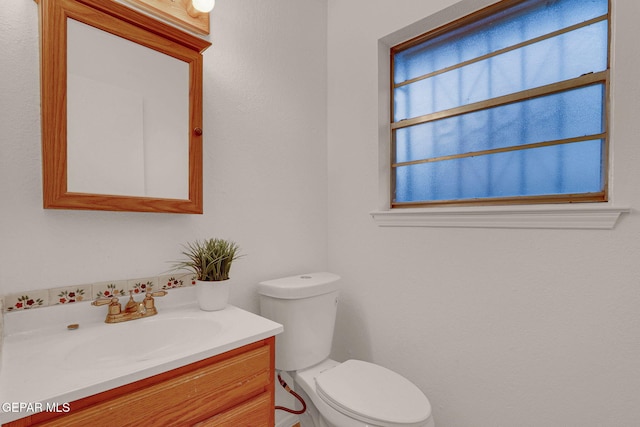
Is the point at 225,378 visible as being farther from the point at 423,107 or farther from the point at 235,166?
the point at 423,107

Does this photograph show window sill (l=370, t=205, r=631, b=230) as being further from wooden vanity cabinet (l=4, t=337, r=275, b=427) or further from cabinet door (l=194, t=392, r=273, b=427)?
cabinet door (l=194, t=392, r=273, b=427)

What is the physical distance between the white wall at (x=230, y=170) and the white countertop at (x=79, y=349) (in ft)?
0.38

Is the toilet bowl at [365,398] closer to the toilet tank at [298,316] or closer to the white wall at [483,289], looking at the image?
the toilet tank at [298,316]

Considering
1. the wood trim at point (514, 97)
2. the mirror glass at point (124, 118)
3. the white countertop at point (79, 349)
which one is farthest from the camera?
the wood trim at point (514, 97)

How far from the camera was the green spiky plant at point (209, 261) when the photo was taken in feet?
3.83

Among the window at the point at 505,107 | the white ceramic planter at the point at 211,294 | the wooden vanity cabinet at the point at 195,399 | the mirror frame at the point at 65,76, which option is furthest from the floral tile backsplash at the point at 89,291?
the window at the point at 505,107

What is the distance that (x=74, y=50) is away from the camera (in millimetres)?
969

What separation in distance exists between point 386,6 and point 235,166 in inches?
44.3

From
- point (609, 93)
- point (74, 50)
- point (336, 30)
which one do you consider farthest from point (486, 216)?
point (74, 50)

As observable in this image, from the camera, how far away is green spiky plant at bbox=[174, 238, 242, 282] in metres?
1.17

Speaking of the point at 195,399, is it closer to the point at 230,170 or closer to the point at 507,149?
the point at 230,170

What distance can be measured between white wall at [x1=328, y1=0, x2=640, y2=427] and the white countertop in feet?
2.58

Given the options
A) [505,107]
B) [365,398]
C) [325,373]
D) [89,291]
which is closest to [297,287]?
[325,373]

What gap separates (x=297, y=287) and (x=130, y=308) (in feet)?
2.07
